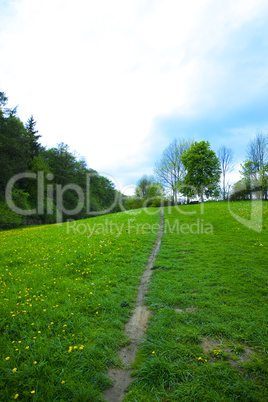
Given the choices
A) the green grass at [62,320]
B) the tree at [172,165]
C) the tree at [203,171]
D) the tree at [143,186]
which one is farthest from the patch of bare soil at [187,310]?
the tree at [143,186]

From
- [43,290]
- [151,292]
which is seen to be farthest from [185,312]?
[43,290]

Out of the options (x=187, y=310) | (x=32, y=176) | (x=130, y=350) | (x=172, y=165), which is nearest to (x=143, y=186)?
(x=172, y=165)

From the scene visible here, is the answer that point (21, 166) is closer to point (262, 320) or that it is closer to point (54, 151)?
point (54, 151)

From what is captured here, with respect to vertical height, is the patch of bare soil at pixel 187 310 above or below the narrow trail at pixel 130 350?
above

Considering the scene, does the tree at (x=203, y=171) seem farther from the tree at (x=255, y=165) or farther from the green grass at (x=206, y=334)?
the green grass at (x=206, y=334)

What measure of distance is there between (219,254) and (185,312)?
5.01 metres

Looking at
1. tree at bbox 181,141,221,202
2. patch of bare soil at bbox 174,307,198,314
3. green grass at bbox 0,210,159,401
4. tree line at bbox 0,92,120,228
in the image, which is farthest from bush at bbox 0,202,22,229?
tree at bbox 181,141,221,202

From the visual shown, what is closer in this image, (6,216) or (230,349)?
(230,349)

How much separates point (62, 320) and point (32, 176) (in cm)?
3336

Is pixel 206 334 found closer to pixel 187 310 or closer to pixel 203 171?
pixel 187 310

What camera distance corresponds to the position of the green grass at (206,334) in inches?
109

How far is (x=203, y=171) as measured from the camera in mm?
34281

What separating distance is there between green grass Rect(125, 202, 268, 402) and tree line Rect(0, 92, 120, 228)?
2374 centimetres

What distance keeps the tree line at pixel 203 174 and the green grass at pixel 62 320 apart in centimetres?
2645
